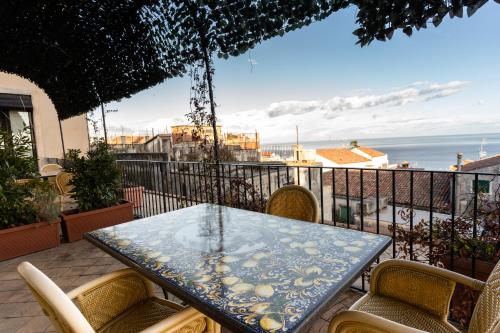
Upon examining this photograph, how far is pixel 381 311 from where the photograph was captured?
47.7 inches

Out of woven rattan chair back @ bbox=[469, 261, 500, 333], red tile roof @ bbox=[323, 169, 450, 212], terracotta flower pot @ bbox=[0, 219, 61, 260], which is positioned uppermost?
woven rattan chair back @ bbox=[469, 261, 500, 333]

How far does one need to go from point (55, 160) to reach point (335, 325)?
319 inches

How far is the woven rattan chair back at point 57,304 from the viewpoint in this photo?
68 cm

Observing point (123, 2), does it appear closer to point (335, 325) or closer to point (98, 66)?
point (98, 66)

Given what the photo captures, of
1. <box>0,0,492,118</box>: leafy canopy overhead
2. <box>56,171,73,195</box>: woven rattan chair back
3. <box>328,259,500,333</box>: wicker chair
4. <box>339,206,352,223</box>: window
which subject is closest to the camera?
<box>328,259,500,333</box>: wicker chair

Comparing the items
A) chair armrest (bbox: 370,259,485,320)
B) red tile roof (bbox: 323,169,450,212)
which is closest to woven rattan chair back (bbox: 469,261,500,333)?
chair armrest (bbox: 370,259,485,320)

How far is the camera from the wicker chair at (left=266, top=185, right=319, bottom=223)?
1.83 metres

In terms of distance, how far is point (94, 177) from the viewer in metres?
3.71

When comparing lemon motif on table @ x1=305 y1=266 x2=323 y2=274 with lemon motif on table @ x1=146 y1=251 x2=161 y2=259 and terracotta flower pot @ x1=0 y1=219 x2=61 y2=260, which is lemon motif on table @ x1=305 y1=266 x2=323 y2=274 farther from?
terracotta flower pot @ x1=0 y1=219 x2=61 y2=260

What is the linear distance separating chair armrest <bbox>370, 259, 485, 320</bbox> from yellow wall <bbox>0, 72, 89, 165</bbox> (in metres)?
7.93

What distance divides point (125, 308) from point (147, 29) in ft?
10.3

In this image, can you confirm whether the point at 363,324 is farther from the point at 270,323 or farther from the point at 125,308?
the point at 125,308

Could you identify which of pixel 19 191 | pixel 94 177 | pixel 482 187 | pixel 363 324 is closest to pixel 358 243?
pixel 363 324

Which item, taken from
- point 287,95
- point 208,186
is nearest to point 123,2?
point 208,186
